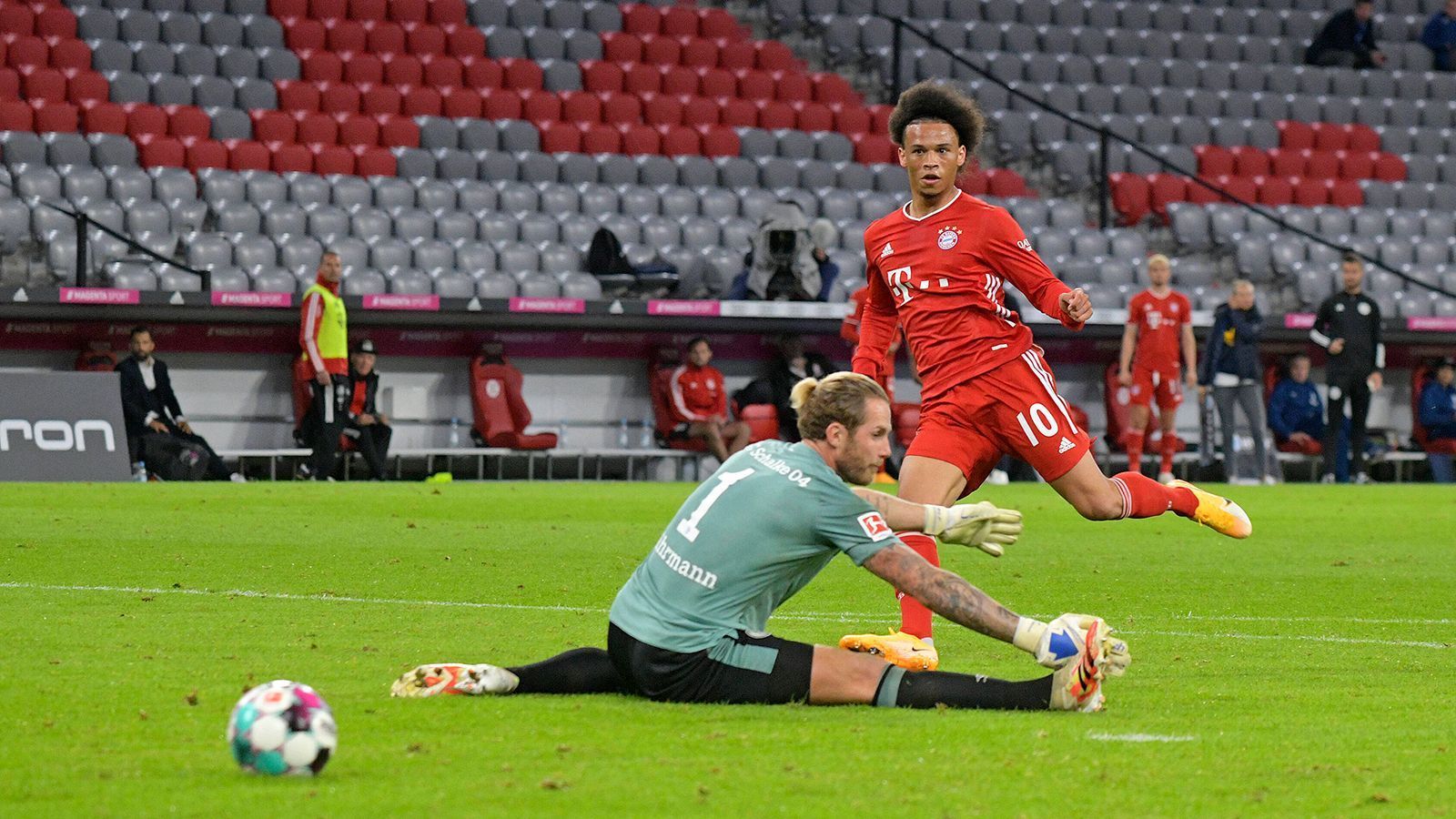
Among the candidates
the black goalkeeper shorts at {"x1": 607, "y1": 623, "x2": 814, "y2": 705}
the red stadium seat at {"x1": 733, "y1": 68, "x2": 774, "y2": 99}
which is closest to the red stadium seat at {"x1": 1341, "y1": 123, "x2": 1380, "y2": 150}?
the red stadium seat at {"x1": 733, "y1": 68, "x2": 774, "y2": 99}

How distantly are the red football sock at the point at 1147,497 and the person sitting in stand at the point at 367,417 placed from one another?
12196 mm

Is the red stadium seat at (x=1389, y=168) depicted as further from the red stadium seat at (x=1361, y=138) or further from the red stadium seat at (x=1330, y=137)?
the red stadium seat at (x=1330, y=137)

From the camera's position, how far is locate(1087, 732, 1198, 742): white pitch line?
15.1 feet

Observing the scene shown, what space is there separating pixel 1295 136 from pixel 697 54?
8453 mm

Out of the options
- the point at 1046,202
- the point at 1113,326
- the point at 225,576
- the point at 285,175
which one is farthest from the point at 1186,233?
the point at 225,576

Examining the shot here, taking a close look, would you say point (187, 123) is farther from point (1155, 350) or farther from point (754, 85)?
point (1155, 350)

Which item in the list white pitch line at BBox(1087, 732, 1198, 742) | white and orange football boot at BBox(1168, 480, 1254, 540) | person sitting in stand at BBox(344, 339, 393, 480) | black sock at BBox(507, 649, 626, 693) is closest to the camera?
white pitch line at BBox(1087, 732, 1198, 742)

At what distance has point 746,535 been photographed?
4957 millimetres

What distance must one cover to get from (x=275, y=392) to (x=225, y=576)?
1073cm

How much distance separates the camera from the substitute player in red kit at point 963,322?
651 cm

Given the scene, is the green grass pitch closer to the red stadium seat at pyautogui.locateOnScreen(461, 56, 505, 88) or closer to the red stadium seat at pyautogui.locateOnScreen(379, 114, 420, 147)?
the red stadium seat at pyautogui.locateOnScreen(379, 114, 420, 147)

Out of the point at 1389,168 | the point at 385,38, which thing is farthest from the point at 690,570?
the point at 1389,168

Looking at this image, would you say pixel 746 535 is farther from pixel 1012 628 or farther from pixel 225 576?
pixel 225 576

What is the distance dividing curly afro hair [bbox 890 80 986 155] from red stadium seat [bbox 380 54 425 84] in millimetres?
16597
